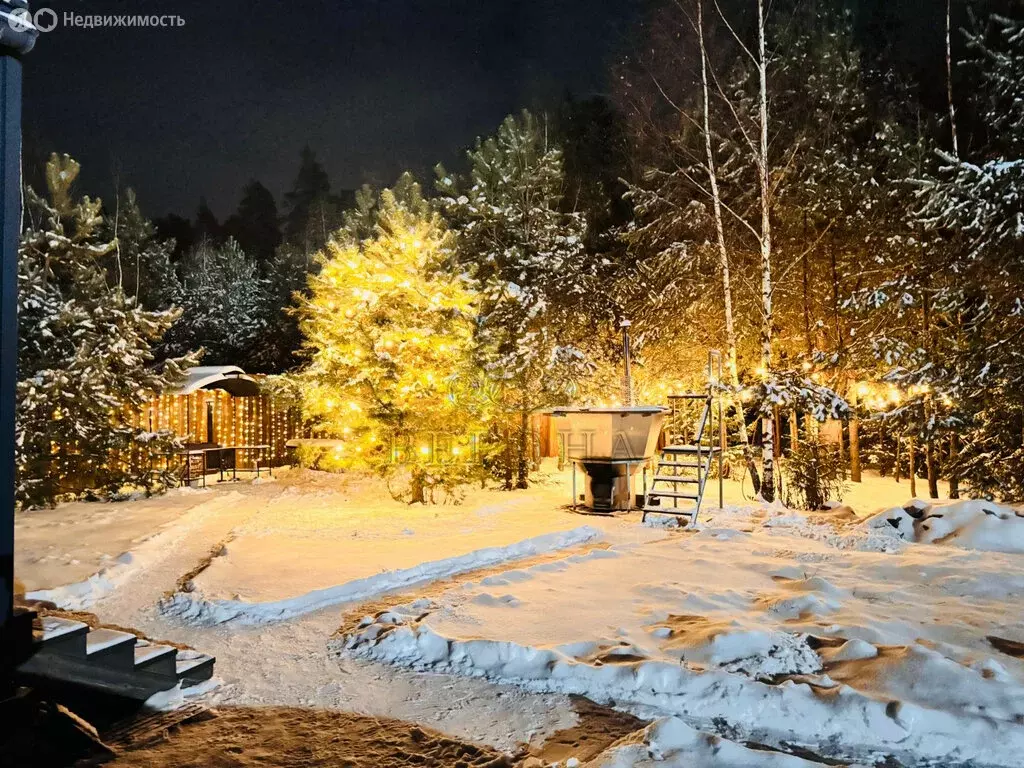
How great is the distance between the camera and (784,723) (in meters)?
4.31

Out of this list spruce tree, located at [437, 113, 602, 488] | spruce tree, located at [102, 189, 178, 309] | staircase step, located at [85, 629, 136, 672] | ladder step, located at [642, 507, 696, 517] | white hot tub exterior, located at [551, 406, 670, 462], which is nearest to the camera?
staircase step, located at [85, 629, 136, 672]

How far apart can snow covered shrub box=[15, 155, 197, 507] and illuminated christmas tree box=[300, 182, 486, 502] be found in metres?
3.53

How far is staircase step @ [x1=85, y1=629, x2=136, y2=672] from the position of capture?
4597 millimetres

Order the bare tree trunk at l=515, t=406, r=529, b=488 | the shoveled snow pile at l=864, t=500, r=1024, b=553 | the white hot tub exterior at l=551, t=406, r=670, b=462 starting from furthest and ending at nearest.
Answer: the bare tree trunk at l=515, t=406, r=529, b=488 → the white hot tub exterior at l=551, t=406, r=670, b=462 → the shoveled snow pile at l=864, t=500, r=1024, b=553

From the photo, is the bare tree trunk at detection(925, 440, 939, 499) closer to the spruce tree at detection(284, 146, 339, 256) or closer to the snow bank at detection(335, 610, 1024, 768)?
the snow bank at detection(335, 610, 1024, 768)

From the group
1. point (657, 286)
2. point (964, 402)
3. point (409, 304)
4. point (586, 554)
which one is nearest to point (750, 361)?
point (657, 286)

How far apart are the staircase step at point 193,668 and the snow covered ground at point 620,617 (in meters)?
0.18

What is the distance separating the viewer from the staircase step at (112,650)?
460 cm

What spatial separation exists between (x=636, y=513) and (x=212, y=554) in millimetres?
6573

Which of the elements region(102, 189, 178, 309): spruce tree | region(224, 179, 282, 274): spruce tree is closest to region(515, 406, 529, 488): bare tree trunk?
region(102, 189, 178, 309): spruce tree

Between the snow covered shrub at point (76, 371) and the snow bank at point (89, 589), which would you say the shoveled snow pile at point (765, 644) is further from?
the snow covered shrub at point (76, 371)

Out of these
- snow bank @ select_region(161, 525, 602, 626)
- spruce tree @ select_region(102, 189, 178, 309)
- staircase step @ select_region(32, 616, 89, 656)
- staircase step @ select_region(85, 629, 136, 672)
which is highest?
spruce tree @ select_region(102, 189, 178, 309)

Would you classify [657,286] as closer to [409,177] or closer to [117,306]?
[409,177]

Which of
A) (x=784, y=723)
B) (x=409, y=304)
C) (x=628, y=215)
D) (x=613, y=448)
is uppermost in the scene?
(x=628, y=215)
